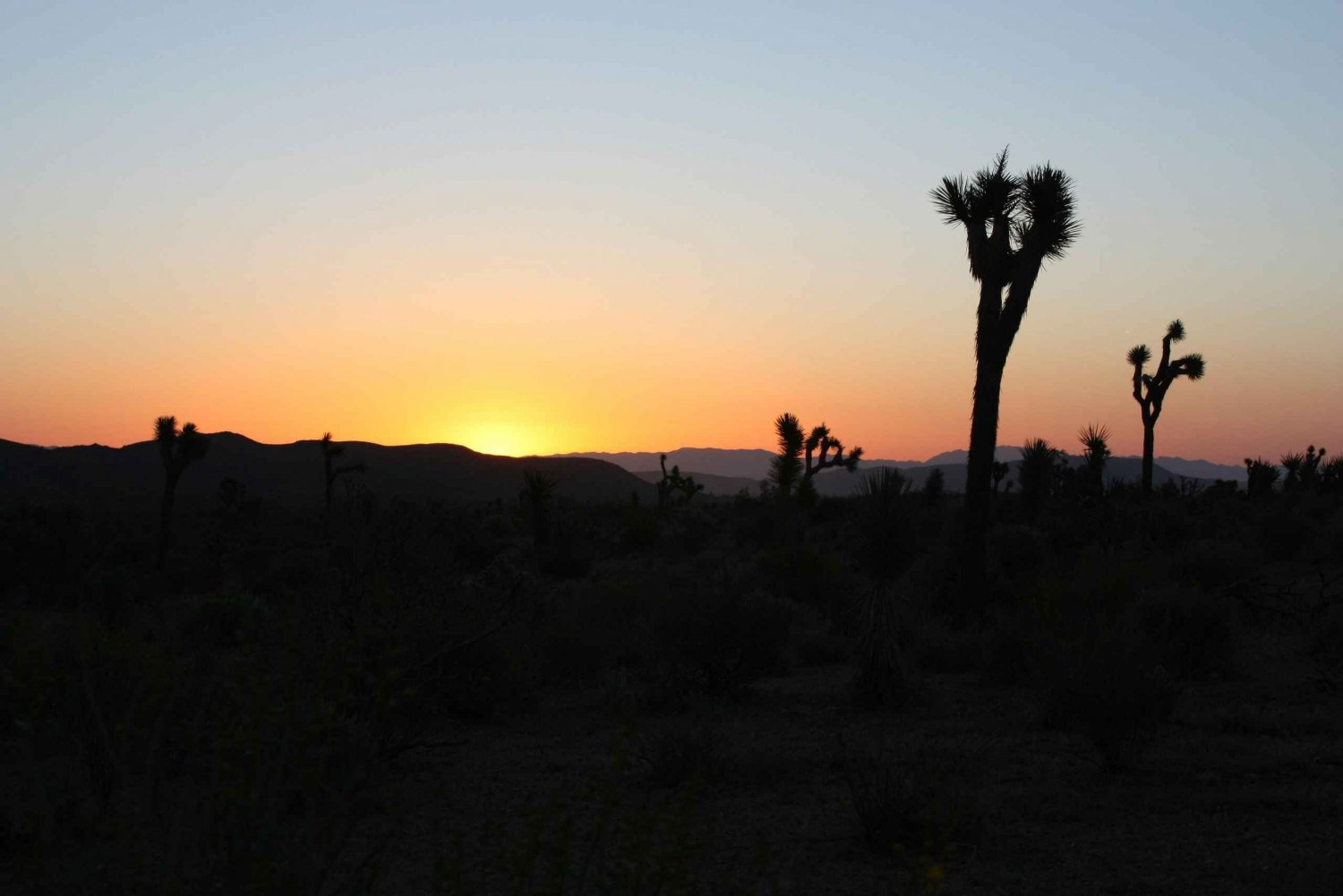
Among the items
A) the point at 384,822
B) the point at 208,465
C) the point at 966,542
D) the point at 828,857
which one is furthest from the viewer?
the point at 208,465

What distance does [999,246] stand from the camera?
727 inches

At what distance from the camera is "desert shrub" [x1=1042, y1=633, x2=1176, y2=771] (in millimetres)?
8992

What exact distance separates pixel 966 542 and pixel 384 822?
486 inches

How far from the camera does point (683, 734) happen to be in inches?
374

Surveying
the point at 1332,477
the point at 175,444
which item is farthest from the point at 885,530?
the point at 1332,477

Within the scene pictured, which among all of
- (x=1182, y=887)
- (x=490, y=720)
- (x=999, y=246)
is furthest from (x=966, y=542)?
(x=1182, y=887)

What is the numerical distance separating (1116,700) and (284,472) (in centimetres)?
11908

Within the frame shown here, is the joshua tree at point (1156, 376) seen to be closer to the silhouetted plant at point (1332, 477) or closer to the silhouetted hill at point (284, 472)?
the silhouetted plant at point (1332, 477)

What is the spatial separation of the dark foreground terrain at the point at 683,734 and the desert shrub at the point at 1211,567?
0.33 ft

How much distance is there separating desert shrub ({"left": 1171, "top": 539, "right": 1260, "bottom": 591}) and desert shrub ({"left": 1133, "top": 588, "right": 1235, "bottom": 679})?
521 centimetres

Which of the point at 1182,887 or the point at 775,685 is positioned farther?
the point at 775,685

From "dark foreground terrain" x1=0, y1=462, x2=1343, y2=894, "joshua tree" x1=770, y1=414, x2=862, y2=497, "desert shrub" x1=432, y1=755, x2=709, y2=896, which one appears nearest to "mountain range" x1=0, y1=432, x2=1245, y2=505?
"joshua tree" x1=770, y1=414, x2=862, y2=497

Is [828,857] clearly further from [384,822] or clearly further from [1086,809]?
[384,822]

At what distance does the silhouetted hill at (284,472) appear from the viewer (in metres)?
102
